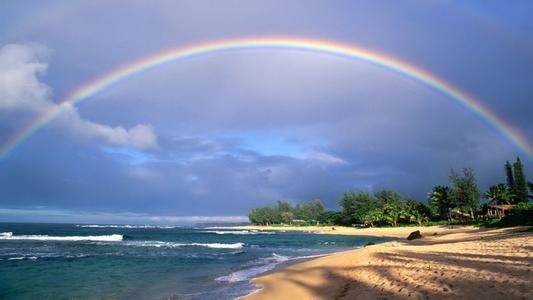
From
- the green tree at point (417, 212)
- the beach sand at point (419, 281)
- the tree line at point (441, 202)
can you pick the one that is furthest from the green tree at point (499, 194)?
the beach sand at point (419, 281)

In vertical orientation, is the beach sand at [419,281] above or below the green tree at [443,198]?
below

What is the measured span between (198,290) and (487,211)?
238 feet

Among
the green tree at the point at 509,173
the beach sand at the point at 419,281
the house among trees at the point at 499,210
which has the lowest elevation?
the beach sand at the point at 419,281

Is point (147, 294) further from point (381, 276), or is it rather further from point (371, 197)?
point (371, 197)

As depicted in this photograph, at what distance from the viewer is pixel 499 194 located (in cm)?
6962

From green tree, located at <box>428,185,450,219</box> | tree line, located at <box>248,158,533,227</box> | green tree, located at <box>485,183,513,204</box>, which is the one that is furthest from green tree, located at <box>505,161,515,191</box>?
green tree, located at <box>485,183,513,204</box>

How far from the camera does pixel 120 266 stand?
100 ft

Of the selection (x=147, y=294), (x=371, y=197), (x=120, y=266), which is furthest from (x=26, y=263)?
(x=371, y=197)

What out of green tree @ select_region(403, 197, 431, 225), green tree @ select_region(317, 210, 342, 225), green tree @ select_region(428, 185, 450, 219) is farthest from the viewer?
green tree @ select_region(317, 210, 342, 225)

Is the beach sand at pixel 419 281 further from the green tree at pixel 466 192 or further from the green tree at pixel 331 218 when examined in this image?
the green tree at pixel 331 218

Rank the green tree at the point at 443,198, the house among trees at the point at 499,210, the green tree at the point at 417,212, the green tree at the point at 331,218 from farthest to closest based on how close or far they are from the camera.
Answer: the green tree at the point at 331,218 < the green tree at the point at 417,212 < the green tree at the point at 443,198 < the house among trees at the point at 499,210

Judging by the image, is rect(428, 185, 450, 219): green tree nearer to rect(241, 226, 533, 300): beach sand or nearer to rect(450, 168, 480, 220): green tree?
rect(450, 168, 480, 220): green tree

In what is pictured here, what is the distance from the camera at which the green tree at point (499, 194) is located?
229 feet

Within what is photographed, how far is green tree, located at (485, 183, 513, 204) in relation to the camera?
69.7m
